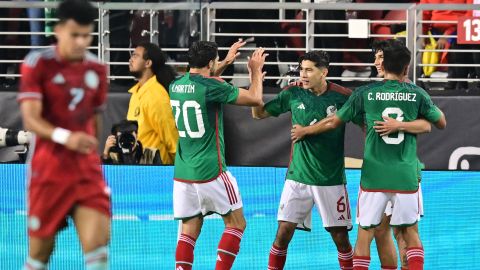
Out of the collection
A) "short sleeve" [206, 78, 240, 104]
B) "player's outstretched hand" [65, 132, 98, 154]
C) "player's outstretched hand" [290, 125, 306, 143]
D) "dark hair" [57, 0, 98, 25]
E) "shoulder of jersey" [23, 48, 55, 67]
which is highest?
"dark hair" [57, 0, 98, 25]

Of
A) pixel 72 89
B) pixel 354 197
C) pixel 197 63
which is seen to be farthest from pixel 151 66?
pixel 72 89

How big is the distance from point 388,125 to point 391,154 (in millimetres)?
312

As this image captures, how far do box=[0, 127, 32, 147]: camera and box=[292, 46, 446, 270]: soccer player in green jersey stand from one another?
12.5 ft

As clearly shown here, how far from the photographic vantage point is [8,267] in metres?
12.3

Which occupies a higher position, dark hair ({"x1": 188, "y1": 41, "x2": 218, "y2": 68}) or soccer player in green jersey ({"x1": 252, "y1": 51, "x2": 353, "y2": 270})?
dark hair ({"x1": 188, "y1": 41, "x2": 218, "y2": 68})

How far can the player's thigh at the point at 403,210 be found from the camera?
10836mm

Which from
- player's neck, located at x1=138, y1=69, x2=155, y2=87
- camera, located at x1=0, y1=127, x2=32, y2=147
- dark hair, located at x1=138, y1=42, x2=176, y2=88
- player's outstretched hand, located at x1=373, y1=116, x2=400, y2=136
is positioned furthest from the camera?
camera, located at x1=0, y1=127, x2=32, y2=147

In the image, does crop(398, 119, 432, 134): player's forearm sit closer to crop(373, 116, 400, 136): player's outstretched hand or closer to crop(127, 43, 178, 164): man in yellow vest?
crop(373, 116, 400, 136): player's outstretched hand

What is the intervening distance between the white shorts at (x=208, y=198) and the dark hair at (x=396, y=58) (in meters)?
1.70

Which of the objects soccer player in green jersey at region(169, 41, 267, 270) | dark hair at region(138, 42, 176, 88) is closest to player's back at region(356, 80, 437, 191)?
soccer player in green jersey at region(169, 41, 267, 270)

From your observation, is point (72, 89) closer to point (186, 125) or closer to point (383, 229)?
point (186, 125)

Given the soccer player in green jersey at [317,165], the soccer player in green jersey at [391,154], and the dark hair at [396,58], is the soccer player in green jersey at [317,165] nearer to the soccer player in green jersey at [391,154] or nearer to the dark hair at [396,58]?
the soccer player in green jersey at [391,154]

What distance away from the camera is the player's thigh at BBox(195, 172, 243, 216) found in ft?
37.2

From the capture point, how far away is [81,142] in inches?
318
